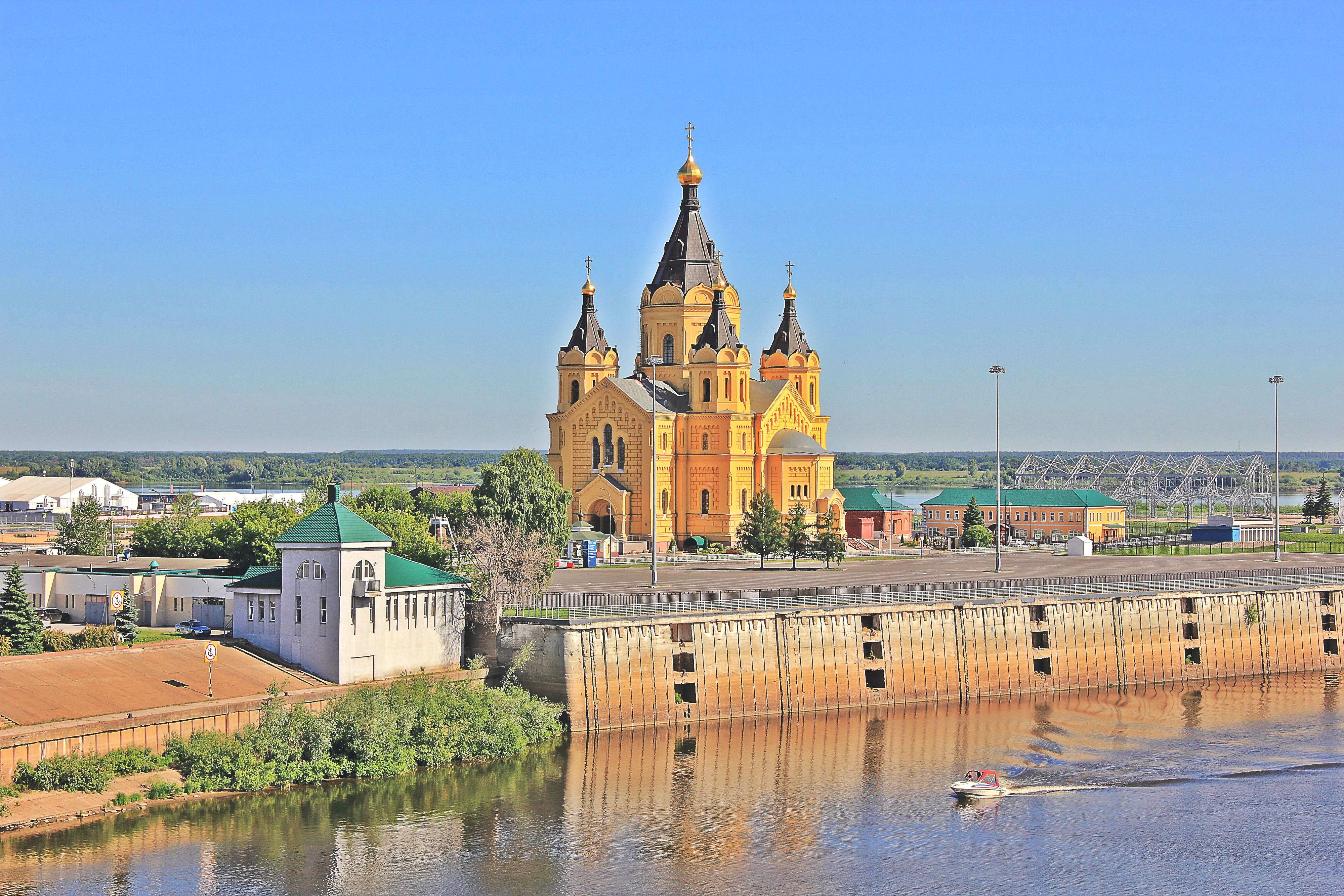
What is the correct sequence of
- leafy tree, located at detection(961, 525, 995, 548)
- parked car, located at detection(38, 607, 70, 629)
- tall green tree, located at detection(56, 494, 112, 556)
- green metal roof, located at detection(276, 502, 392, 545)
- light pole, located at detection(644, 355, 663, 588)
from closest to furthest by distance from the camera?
green metal roof, located at detection(276, 502, 392, 545), parked car, located at detection(38, 607, 70, 629), light pole, located at detection(644, 355, 663, 588), tall green tree, located at detection(56, 494, 112, 556), leafy tree, located at detection(961, 525, 995, 548)

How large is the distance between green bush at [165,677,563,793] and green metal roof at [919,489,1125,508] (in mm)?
82046

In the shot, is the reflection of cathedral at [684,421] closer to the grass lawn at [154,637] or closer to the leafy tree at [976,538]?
the leafy tree at [976,538]

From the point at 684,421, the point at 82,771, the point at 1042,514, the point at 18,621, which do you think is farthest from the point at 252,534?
the point at 1042,514

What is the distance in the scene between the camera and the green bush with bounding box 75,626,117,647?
5025 cm

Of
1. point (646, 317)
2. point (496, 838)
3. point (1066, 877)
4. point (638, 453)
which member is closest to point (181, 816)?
point (496, 838)

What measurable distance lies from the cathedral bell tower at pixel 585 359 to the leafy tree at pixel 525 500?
35.2 meters

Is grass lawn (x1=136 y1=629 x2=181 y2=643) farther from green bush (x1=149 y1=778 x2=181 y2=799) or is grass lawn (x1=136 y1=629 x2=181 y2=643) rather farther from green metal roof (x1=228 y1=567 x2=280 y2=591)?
green bush (x1=149 y1=778 x2=181 y2=799)

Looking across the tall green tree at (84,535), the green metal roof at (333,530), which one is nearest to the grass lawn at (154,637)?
the green metal roof at (333,530)

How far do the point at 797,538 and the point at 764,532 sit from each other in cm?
175

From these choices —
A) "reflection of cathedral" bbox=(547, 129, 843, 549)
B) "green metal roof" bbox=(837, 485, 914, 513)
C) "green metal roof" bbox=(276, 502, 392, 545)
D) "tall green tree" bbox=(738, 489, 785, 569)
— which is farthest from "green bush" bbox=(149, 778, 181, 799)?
"green metal roof" bbox=(837, 485, 914, 513)

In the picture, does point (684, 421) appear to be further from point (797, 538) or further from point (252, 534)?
point (252, 534)

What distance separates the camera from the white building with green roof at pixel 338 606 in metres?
49.9

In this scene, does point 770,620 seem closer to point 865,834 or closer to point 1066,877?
point 865,834

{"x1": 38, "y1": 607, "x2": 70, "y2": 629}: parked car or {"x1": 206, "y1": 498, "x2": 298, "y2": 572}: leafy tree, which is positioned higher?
Answer: {"x1": 206, "y1": 498, "x2": 298, "y2": 572}: leafy tree
